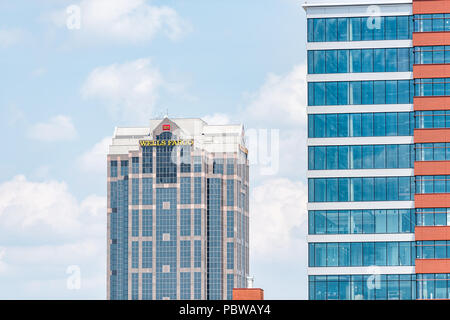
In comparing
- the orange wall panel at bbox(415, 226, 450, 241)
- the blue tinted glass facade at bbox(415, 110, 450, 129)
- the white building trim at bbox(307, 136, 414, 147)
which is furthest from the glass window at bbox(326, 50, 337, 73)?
the orange wall panel at bbox(415, 226, 450, 241)

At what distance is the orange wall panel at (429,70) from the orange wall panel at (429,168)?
454 inches

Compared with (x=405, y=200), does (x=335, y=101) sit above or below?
above

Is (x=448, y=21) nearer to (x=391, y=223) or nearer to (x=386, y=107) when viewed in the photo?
(x=386, y=107)

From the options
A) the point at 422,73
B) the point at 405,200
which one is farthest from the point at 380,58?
the point at 405,200

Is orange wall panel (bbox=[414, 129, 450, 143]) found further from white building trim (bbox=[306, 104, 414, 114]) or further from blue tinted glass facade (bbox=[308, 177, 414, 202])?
blue tinted glass facade (bbox=[308, 177, 414, 202])

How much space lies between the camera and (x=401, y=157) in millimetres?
134875

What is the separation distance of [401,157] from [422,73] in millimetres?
11602

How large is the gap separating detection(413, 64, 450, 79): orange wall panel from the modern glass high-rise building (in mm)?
133

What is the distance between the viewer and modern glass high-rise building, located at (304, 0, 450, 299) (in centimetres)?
13062

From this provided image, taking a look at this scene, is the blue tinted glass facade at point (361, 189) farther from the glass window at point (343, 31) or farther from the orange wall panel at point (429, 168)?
the glass window at point (343, 31)

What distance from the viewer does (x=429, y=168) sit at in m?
134

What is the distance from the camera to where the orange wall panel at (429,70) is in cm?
13516

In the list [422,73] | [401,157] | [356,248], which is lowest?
[356,248]
